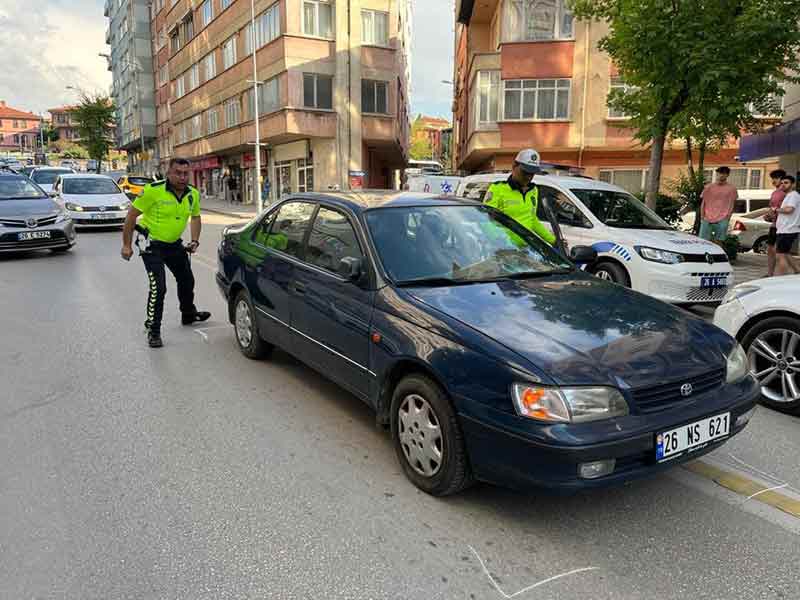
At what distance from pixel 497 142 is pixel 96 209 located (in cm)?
1600

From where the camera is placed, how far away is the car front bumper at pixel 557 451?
2803 millimetres

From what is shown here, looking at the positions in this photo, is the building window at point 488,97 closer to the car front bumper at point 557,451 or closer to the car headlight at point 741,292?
the car headlight at point 741,292

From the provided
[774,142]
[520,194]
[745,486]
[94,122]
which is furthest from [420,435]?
[94,122]

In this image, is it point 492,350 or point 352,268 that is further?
point 352,268

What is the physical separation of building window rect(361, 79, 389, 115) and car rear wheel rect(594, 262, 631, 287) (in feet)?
89.7

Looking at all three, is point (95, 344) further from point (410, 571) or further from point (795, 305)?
point (795, 305)

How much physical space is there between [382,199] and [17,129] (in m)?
171

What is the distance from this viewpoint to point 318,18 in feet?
107

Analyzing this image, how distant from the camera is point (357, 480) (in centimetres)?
356

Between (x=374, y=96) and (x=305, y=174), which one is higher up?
(x=374, y=96)

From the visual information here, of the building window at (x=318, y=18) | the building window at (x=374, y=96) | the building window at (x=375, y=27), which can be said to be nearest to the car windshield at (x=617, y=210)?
the building window at (x=374, y=96)

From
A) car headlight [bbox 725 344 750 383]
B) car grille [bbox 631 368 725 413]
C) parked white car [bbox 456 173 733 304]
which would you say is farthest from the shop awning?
car grille [bbox 631 368 725 413]

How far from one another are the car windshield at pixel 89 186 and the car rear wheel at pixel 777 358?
17.1 metres

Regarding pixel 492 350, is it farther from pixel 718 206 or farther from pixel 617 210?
pixel 718 206
